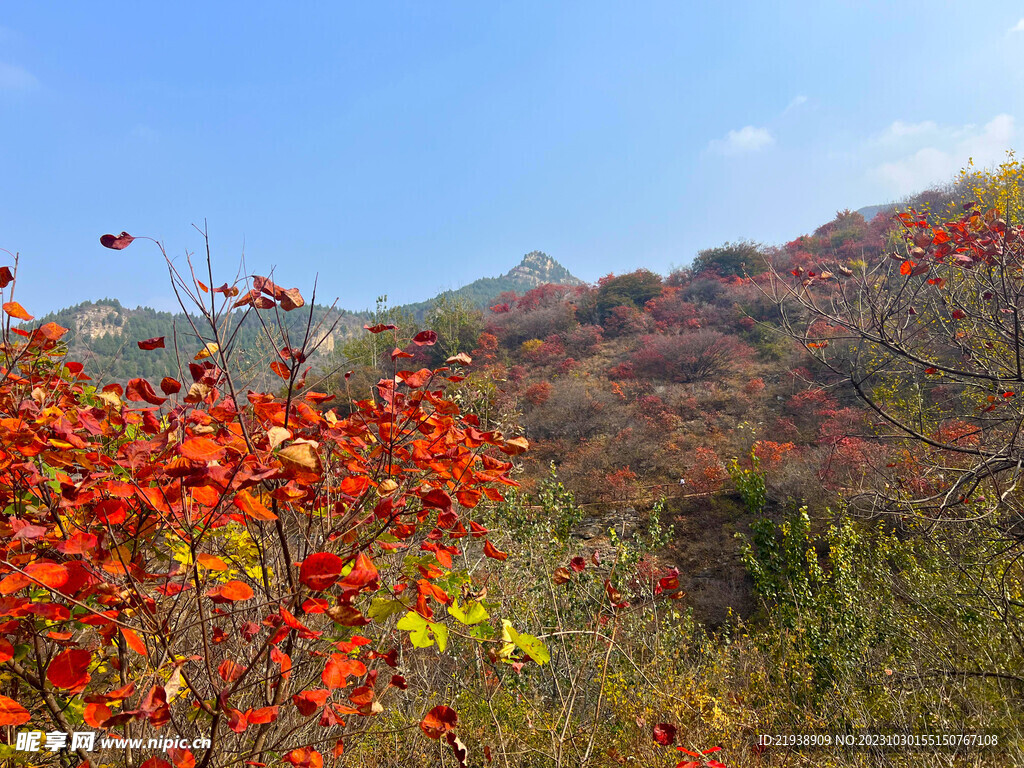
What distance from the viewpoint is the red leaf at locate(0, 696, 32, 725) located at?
2.74 ft

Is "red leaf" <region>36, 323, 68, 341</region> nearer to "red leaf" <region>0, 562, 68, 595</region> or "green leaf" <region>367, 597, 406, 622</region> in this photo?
"red leaf" <region>0, 562, 68, 595</region>

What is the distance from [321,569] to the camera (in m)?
0.77

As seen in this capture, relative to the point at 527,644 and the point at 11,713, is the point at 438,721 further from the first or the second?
the point at 11,713

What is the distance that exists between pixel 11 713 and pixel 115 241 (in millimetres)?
831

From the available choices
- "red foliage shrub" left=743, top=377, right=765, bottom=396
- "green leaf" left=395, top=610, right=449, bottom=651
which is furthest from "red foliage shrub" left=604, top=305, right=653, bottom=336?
"green leaf" left=395, top=610, right=449, bottom=651

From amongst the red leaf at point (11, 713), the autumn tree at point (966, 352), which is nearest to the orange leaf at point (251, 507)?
the red leaf at point (11, 713)

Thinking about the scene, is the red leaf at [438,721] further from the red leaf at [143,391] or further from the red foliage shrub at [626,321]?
the red foliage shrub at [626,321]

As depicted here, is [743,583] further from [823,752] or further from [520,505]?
[823,752]

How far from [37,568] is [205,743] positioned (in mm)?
888

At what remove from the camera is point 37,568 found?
77 cm

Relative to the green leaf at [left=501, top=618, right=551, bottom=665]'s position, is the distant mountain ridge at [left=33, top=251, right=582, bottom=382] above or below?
above

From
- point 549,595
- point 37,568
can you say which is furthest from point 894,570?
point 37,568

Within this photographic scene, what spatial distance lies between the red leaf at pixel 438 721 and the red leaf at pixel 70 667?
69 cm

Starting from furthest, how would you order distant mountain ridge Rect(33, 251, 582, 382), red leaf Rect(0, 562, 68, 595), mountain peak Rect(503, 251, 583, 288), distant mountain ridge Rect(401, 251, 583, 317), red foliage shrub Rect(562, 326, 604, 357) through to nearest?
mountain peak Rect(503, 251, 583, 288)
distant mountain ridge Rect(401, 251, 583, 317)
distant mountain ridge Rect(33, 251, 582, 382)
red foliage shrub Rect(562, 326, 604, 357)
red leaf Rect(0, 562, 68, 595)
